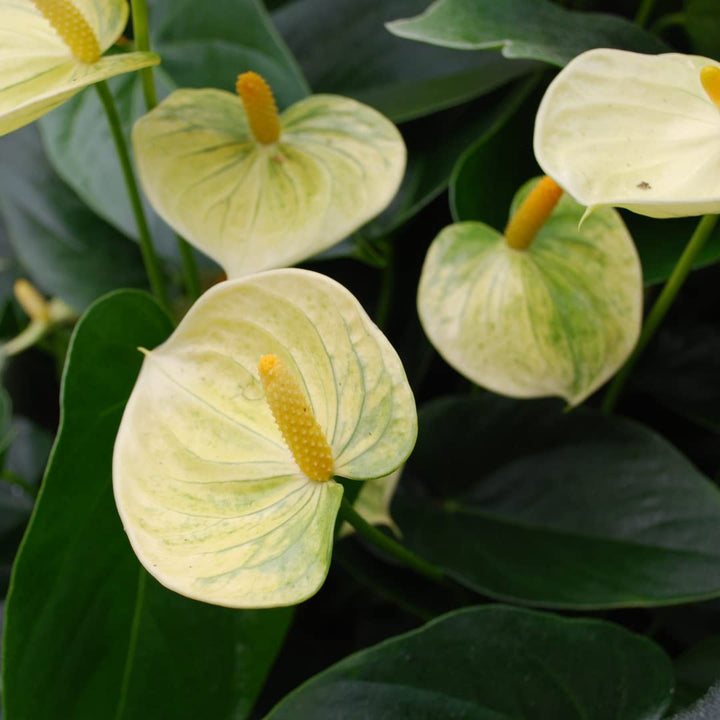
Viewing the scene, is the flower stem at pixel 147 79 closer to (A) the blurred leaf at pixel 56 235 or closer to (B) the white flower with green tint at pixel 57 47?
(B) the white flower with green tint at pixel 57 47

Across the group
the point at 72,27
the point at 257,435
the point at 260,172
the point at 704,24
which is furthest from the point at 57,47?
the point at 704,24

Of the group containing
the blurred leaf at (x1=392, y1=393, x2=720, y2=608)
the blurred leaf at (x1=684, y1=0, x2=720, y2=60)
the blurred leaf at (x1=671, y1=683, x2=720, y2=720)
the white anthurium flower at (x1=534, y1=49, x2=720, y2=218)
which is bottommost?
the blurred leaf at (x1=392, y1=393, x2=720, y2=608)

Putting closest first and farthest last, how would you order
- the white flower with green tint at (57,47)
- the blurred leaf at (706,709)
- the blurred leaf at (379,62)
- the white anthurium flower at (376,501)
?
the blurred leaf at (706,709)
the white flower with green tint at (57,47)
the white anthurium flower at (376,501)
the blurred leaf at (379,62)

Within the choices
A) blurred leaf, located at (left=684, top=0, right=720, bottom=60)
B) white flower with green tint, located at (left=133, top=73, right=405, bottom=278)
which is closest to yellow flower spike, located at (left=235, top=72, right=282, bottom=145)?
white flower with green tint, located at (left=133, top=73, right=405, bottom=278)

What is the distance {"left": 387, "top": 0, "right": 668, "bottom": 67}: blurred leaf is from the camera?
20.0 inches

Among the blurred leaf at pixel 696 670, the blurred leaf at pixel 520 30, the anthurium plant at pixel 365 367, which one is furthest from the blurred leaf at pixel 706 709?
the blurred leaf at pixel 520 30

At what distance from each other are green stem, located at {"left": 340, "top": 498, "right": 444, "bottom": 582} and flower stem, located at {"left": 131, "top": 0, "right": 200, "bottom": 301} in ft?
0.78

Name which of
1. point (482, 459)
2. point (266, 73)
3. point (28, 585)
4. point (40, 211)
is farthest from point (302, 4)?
point (28, 585)

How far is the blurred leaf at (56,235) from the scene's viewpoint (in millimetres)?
776

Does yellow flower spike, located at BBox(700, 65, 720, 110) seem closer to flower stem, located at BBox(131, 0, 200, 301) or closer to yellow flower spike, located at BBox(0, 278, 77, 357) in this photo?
flower stem, located at BBox(131, 0, 200, 301)

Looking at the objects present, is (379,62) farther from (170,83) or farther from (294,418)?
(294,418)

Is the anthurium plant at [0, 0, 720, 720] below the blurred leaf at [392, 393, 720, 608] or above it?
above

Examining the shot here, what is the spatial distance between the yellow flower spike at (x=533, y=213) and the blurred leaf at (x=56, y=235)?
15.6 inches

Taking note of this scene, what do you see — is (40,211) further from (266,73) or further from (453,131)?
(453,131)
